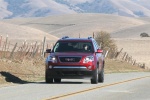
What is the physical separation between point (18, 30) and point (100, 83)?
11958 cm

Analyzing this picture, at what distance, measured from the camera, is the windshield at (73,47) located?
81.7ft

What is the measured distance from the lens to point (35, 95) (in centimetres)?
1816

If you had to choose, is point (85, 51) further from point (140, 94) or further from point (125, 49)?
point (125, 49)

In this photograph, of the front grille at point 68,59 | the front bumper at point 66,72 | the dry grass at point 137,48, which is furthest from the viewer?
the dry grass at point 137,48

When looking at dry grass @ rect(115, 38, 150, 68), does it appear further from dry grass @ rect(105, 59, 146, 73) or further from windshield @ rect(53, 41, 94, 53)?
windshield @ rect(53, 41, 94, 53)

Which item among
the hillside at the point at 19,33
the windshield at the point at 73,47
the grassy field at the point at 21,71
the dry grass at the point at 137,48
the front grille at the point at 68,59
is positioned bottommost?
the grassy field at the point at 21,71

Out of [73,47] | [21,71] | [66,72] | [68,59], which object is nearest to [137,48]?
[21,71]

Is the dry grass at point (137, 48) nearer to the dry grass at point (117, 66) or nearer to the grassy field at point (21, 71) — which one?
the dry grass at point (117, 66)

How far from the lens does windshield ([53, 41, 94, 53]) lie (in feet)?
81.7

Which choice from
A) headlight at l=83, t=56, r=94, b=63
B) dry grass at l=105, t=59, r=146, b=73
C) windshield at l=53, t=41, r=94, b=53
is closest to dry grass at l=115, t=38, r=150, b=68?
dry grass at l=105, t=59, r=146, b=73

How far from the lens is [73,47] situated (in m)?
25.0

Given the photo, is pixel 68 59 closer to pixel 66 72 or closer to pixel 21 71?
pixel 66 72

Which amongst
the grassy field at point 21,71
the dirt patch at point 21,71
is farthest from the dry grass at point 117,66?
the dirt patch at point 21,71

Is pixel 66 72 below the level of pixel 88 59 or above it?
below
